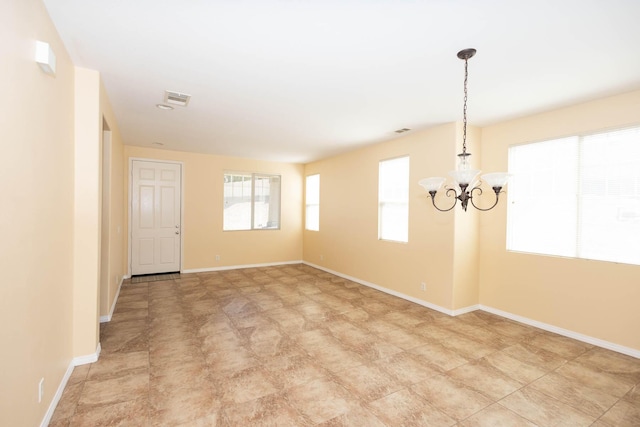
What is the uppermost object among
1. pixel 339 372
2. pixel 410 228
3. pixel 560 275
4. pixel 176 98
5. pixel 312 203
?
pixel 176 98

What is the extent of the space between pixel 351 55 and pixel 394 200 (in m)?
3.01

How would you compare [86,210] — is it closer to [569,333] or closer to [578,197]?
[578,197]

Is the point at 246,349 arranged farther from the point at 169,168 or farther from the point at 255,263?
the point at 169,168

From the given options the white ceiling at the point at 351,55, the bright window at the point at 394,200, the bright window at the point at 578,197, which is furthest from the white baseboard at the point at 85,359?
the bright window at the point at 578,197

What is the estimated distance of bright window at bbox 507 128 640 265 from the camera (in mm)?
2922

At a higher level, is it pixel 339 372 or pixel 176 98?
pixel 176 98

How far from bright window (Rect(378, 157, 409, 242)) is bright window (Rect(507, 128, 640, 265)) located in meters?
1.42

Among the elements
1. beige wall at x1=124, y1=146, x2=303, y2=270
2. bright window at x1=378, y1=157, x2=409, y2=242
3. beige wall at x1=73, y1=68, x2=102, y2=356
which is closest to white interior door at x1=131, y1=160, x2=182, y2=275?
beige wall at x1=124, y1=146, x2=303, y2=270

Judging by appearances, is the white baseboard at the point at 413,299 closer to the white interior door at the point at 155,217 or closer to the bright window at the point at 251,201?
the bright window at the point at 251,201

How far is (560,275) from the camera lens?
11.1ft

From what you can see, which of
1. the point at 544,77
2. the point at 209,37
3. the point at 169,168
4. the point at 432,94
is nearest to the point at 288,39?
the point at 209,37

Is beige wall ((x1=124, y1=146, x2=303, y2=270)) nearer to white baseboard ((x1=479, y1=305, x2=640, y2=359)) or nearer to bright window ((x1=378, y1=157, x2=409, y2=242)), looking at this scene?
bright window ((x1=378, y1=157, x2=409, y2=242))

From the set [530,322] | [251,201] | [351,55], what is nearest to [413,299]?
[530,322]

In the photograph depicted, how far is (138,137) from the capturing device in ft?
16.3
